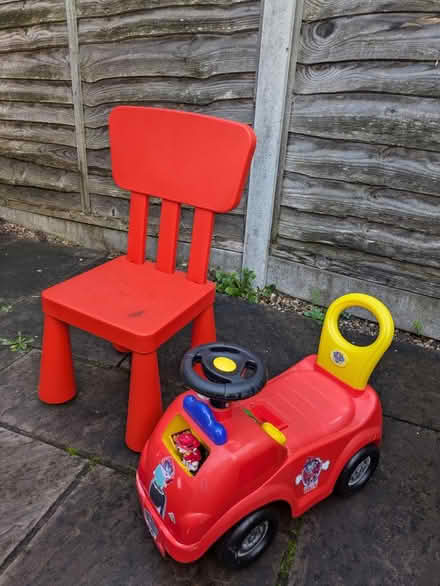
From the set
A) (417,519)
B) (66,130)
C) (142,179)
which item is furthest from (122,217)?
(417,519)

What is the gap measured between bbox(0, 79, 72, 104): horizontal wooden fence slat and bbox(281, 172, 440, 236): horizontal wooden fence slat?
1.85 metres

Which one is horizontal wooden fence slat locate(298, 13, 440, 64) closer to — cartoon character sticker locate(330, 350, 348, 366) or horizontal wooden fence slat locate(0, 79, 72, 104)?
cartoon character sticker locate(330, 350, 348, 366)

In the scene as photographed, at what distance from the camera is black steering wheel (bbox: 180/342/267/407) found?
3.83 ft

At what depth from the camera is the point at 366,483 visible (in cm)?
164

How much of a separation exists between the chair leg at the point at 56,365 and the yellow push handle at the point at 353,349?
102cm

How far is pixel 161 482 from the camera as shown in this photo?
1.28 meters

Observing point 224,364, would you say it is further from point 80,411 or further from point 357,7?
point 357,7

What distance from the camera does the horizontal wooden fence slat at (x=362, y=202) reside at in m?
2.37

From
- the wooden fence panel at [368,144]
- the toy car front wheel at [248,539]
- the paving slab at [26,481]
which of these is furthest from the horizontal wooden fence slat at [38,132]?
the toy car front wheel at [248,539]

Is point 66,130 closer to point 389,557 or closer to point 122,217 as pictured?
point 122,217

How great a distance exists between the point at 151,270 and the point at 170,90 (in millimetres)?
1462

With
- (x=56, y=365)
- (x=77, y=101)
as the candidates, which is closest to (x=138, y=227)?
(x=56, y=365)

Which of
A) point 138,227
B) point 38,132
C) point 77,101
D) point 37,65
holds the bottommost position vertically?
point 138,227

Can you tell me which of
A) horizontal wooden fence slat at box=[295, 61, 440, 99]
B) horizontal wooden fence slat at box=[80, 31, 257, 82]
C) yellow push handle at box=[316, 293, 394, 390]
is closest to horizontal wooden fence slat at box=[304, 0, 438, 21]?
horizontal wooden fence slat at box=[295, 61, 440, 99]
